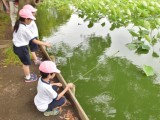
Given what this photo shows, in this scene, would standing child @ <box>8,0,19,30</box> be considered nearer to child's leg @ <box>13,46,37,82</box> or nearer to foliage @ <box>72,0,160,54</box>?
child's leg @ <box>13,46,37,82</box>

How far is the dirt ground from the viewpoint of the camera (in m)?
3.95

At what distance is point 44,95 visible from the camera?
3697 mm

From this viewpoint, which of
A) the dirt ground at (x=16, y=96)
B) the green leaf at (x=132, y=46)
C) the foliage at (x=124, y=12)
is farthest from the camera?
the foliage at (x=124, y=12)

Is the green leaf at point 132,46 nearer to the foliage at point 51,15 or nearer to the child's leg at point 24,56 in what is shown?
the foliage at point 51,15

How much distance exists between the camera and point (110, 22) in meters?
9.77

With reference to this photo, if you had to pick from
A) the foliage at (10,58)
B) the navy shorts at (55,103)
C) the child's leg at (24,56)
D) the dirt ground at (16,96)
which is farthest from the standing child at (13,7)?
the navy shorts at (55,103)

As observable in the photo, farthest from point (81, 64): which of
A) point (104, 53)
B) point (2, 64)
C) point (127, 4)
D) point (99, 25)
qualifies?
point (127, 4)

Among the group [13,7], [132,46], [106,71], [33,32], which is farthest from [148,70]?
[13,7]

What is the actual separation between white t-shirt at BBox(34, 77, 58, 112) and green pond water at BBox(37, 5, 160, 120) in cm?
105

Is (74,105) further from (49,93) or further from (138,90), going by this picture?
(138,90)

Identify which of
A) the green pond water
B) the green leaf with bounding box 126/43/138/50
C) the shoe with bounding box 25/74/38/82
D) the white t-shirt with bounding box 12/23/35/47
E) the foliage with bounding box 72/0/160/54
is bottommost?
the green pond water

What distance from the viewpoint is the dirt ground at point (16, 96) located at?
3946mm

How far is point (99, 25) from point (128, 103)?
5.09 meters

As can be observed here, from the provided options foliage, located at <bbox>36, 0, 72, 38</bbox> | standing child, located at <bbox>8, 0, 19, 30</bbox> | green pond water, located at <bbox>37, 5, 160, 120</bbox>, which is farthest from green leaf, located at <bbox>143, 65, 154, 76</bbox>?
foliage, located at <bbox>36, 0, 72, 38</bbox>
